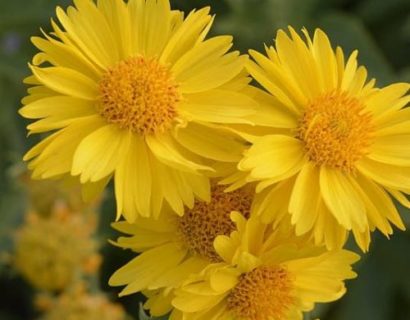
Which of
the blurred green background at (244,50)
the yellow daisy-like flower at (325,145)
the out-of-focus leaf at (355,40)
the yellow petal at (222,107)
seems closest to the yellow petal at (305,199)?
the yellow daisy-like flower at (325,145)

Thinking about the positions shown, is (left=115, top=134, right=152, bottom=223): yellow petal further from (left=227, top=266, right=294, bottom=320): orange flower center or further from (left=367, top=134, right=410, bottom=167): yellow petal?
(left=367, top=134, right=410, bottom=167): yellow petal

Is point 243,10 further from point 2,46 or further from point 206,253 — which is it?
point 206,253

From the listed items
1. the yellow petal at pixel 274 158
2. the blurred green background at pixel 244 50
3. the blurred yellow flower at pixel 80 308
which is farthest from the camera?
the blurred green background at pixel 244 50

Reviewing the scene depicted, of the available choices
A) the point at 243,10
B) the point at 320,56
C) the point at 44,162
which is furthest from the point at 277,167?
the point at 243,10

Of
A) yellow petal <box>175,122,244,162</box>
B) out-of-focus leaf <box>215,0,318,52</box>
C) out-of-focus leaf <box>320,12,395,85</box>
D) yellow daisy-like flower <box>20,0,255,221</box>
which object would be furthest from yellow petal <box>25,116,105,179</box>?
out-of-focus leaf <box>320,12,395,85</box>

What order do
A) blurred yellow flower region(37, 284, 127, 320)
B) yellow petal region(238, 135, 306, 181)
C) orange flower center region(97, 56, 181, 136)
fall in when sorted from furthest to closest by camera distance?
blurred yellow flower region(37, 284, 127, 320)
orange flower center region(97, 56, 181, 136)
yellow petal region(238, 135, 306, 181)

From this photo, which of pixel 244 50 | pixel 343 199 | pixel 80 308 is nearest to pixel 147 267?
pixel 343 199

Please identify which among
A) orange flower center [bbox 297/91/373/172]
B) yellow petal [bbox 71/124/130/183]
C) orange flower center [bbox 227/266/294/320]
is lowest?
orange flower center [bbox 227/266/294/320]

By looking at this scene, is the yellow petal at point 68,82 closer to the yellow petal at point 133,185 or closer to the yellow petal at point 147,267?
the yellow petal at point 133,185
